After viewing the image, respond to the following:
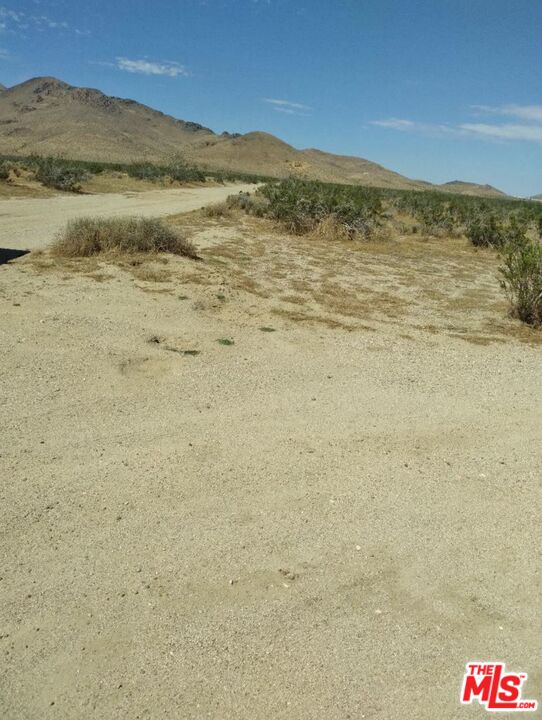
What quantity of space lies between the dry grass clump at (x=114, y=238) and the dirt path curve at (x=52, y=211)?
1.39 metres

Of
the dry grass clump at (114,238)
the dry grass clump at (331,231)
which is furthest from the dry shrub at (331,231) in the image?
the dry grass clump at (114,238)

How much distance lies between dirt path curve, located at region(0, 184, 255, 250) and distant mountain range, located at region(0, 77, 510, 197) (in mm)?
60053

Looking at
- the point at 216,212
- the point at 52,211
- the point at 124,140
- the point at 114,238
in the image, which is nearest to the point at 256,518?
the point at 114,238

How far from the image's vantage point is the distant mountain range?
10012 centimetres

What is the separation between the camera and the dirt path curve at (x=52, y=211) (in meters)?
13.8

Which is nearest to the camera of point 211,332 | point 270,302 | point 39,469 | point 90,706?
point 90,706

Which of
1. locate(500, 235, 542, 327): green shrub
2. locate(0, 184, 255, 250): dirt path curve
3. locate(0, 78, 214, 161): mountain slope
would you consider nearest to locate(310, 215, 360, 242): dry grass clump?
locate(0, 184, 255, 250): dirt path curve

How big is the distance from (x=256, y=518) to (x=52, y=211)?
17892mm

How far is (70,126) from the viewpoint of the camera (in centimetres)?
12556

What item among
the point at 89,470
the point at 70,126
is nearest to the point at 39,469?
the point at 89,470

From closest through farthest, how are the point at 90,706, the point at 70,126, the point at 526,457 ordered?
the point at 90,706
the point at 526,457
the point at 70,126

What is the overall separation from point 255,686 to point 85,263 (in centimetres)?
909

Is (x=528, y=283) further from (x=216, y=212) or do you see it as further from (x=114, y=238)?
(x=216, y=212)

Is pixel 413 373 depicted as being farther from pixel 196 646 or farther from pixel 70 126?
pixel 70 126
